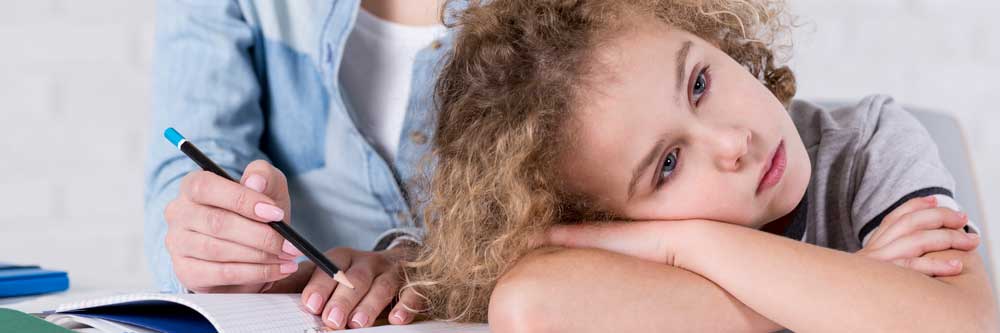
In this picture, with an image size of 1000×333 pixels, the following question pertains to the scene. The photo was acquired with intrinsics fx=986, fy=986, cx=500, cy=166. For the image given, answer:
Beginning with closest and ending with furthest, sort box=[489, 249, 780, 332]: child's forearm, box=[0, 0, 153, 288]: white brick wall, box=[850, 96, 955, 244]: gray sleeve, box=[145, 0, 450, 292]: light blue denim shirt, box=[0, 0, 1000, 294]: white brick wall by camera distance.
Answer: box=[489, 249, 780, 332]: child's forearm < box=[850, 96, 955, 244]: gray sleeve < box=[145, 0, 450, 292]: light blue denim shirt < box=[0, 0, 1000, 294]: white brick wall < box=[0, 0, 153, 288]: white brick wall

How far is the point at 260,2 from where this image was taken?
114 cm

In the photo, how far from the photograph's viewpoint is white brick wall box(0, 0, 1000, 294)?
1667 millimetres

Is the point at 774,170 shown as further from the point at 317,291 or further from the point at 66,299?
the point at 66,299

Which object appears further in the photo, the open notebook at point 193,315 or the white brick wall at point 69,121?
the white brick wall at point 69,121

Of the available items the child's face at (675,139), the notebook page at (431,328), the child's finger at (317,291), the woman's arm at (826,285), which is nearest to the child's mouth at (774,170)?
the child's face at (675,139)

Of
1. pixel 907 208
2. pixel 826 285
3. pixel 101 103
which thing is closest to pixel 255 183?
pixel 826 285

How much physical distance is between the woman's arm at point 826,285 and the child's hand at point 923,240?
0.03ft

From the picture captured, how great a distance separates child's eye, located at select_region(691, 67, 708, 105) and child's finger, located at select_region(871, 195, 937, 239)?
185 mm

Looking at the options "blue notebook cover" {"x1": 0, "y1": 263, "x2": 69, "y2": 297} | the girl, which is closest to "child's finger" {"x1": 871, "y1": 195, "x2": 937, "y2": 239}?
the girl

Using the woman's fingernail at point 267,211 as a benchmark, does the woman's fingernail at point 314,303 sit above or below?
below

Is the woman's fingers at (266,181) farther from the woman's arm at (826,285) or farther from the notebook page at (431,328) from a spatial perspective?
Result: the woman's arm at (826,285)

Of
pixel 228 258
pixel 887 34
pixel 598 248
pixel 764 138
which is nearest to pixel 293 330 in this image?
pixel 228 258

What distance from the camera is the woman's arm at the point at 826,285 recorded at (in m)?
0.68

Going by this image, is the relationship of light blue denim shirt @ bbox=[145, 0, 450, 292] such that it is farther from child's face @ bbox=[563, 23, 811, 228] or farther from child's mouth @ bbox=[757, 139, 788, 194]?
child's mouth @ bbox=[757, 139, 788, 194]
